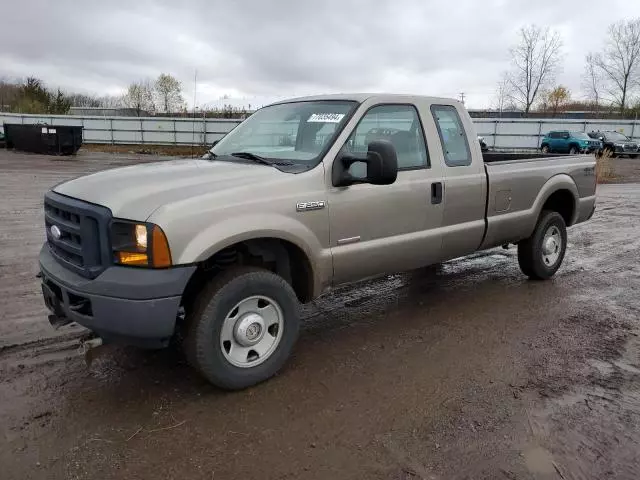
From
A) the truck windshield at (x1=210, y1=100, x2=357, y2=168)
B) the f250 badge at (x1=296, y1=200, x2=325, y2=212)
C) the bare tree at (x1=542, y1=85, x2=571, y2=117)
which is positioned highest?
the bare tree at (x1=542, y1=85, x2=571, y2=117)

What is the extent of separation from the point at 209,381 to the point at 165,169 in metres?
1.55

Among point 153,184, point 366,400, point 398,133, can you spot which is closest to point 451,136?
point 398,133

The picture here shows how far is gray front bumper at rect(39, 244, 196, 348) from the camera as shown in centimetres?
301

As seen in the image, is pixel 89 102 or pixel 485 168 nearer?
pixel 485 168

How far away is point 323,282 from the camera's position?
3895 millimetres

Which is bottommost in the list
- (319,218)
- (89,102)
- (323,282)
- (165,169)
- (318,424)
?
(318,424)

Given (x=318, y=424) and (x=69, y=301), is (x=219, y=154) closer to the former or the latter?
(x=69, y=301)

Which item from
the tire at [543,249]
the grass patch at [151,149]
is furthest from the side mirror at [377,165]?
the grass patch at [151,149]

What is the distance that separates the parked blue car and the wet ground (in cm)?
2847

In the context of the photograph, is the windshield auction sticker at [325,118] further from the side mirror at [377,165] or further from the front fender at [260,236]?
the front fender at [260,236]

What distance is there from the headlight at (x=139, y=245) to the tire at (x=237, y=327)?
0.41 m

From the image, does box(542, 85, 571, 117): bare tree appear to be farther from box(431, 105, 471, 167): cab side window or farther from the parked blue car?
box(431, 105, 471, 167): cab side window

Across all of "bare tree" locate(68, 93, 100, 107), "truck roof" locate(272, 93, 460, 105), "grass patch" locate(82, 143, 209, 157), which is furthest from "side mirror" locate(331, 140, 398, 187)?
"bare tree" locate(68, 93, 100, 107)

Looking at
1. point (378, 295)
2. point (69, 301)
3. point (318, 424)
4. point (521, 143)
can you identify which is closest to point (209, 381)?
point (318, 424)
